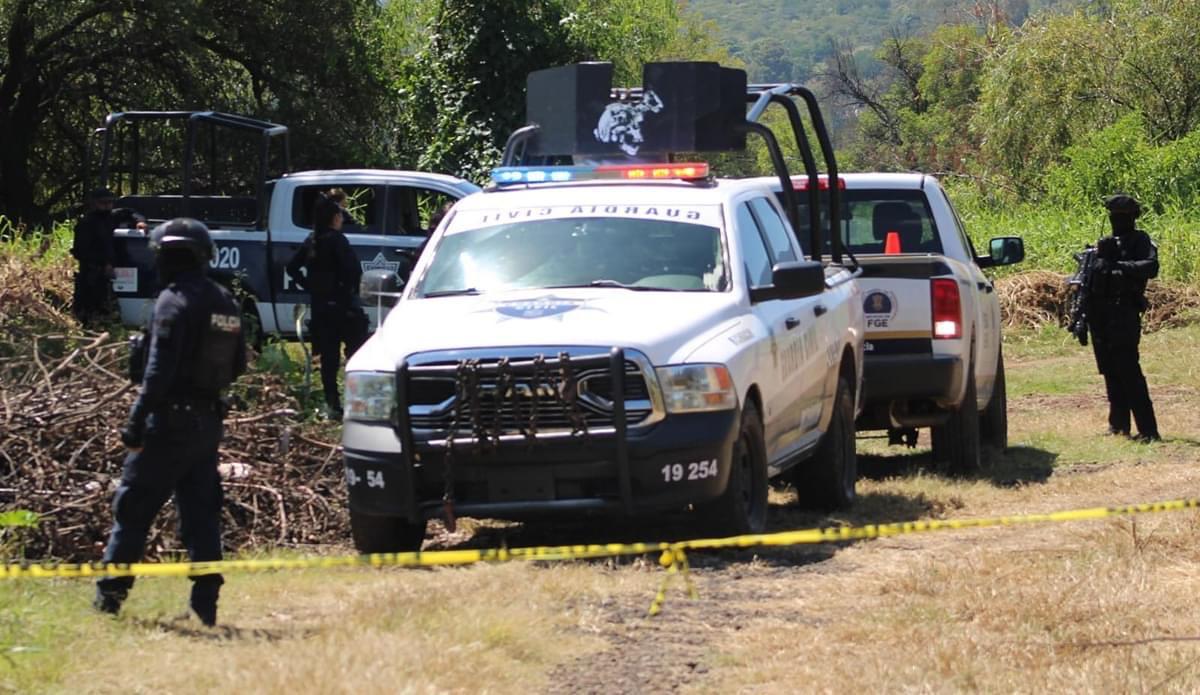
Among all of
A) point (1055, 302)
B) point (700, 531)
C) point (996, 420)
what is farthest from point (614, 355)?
point (1055, 302)

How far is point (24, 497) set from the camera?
861cm

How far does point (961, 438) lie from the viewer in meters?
12.0

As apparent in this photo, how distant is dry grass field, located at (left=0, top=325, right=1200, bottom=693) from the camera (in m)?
5.93

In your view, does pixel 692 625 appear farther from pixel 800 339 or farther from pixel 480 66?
pixel 480 66

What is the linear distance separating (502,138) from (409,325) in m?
18.3

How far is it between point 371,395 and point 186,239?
5.08 feet

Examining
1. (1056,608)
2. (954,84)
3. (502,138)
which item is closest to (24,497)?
(1056,608)

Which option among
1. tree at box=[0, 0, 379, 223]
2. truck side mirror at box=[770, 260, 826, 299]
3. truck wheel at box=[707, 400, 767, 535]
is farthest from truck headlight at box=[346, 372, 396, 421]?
tree at box=[0, 0, 379, 223]

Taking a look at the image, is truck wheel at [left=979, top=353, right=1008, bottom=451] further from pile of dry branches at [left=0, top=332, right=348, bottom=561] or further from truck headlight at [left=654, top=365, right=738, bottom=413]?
truck headlight at [left=654, top=365, right=738, bottom=413]

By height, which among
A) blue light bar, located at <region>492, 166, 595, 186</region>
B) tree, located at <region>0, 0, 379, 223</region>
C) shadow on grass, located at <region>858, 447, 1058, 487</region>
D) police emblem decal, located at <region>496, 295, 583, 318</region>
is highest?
tree, located at <region>0, 0, 379, 223</region>

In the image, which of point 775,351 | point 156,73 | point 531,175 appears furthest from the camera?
point 156,73

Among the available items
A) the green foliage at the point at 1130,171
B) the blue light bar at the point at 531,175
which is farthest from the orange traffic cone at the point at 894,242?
the green foliage at the point at 1130,171

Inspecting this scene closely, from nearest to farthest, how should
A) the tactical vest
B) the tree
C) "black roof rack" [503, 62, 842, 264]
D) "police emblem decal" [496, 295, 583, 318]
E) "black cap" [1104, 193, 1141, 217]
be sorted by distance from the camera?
the tactical vest
"police emblem decal" [496, 295, 583, 318]
"black roof rack" [503, 62, 842, 264]
"black cap" [1104, 193, 1141, 217]
the tree

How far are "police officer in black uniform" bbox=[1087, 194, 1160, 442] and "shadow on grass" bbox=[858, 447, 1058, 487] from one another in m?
0.75
